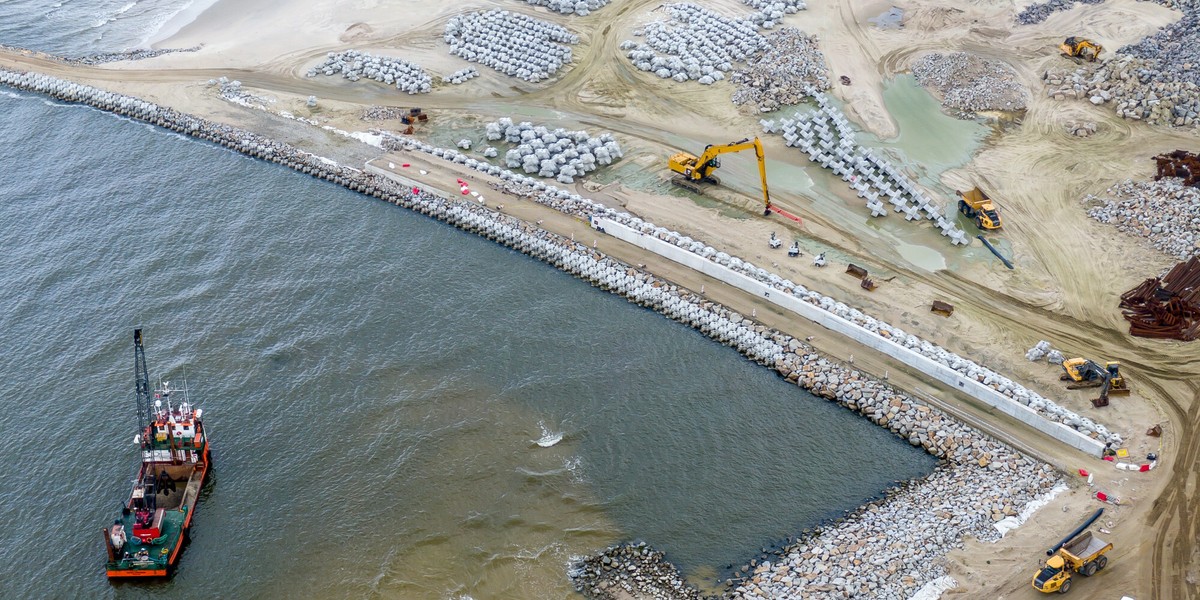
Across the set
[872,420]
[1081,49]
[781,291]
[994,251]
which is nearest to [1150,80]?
[1081,49]

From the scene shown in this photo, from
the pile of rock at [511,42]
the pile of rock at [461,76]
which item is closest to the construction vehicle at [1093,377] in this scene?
the pile of rock at [511,42]

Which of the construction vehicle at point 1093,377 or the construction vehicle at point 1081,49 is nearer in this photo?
the construction vehicle at point 1093,377

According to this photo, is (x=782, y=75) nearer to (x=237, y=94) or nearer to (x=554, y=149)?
(x=554, y=149)

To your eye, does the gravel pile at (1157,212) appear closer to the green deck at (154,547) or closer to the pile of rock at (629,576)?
the pile of rock at (629,576)

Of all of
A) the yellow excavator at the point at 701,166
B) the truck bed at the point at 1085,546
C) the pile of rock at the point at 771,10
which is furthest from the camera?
the pile of rock at the point at 771,10

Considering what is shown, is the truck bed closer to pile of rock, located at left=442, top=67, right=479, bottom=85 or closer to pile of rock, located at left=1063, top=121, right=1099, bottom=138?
pile of rock, located at left=1063, top=121, right=1099, bottom=138

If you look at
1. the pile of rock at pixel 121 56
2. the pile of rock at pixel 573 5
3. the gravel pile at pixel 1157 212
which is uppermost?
the pile of rock at pixel 573 5

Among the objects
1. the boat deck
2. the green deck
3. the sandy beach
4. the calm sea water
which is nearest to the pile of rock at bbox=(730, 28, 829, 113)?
the sandy beach
